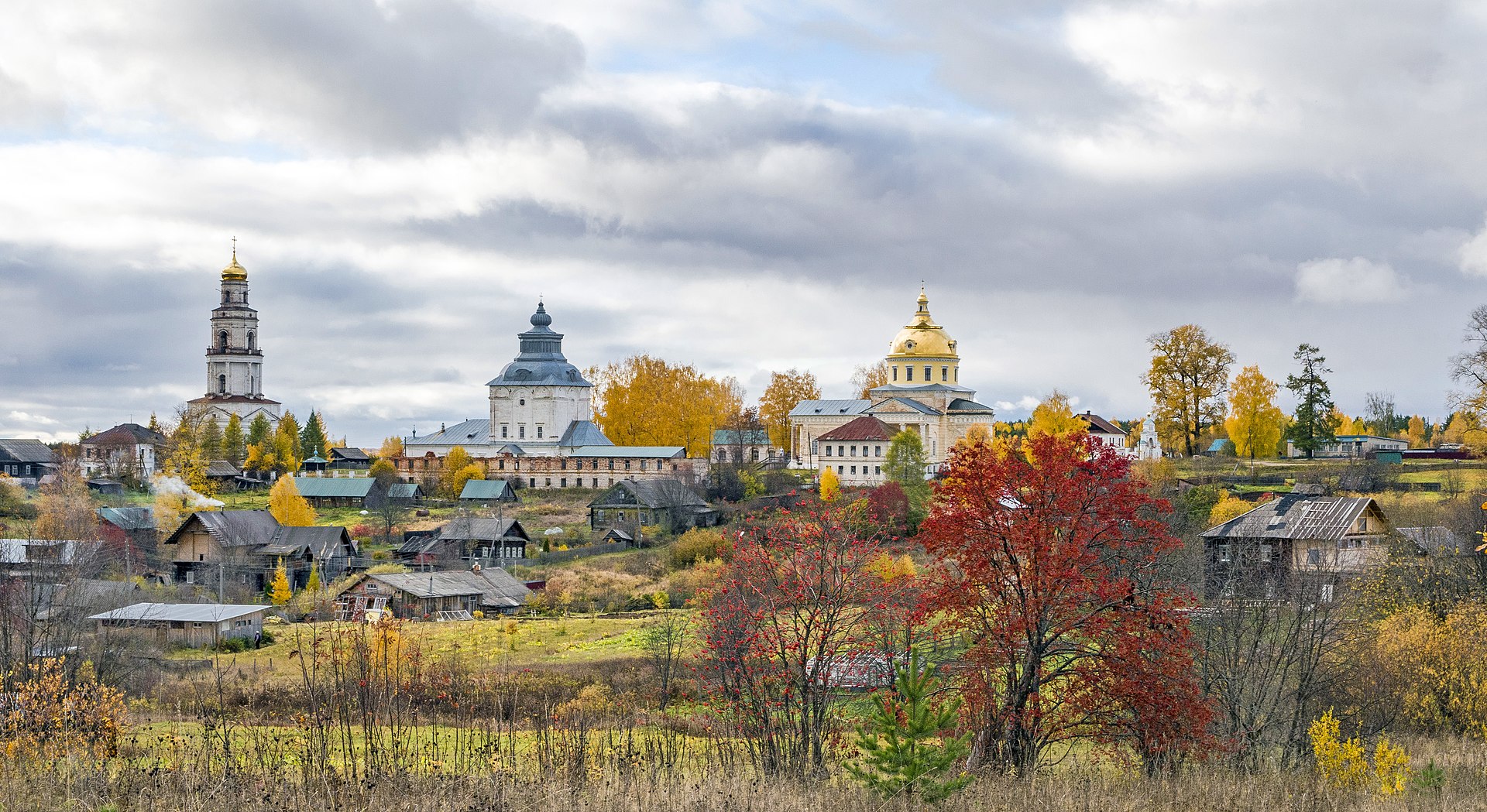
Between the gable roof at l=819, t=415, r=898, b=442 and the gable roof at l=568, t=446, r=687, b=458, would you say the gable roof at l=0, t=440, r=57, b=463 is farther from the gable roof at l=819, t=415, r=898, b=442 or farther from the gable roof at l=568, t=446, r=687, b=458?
the gable roof at l=819, t=415, r=898, b=442

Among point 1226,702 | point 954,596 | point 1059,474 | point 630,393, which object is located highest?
point 630,393

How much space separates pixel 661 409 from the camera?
3686 inches

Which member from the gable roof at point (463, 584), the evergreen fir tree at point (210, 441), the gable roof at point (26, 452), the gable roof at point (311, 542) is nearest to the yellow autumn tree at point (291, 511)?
the gable roof at point (311, 542)

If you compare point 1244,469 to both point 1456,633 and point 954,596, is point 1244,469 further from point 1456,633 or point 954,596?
point 954,596

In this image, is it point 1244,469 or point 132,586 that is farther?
point 1244,469

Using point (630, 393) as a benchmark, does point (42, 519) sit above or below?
below

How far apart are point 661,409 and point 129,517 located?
41.3m

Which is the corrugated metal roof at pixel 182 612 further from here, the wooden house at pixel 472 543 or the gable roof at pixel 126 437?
the gable roof at pixel 126 437

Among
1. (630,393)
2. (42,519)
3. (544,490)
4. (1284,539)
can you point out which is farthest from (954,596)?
(630,393)

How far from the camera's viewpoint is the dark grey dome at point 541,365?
288ft

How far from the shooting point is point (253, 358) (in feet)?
342

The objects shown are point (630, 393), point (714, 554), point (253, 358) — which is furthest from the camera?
point (253, 358)

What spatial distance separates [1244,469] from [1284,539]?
852 inches

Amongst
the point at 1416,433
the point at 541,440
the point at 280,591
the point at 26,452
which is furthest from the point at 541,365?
the point at 1416,433
